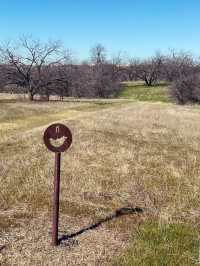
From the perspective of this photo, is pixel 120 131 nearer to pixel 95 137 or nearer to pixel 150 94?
pixel 95 137

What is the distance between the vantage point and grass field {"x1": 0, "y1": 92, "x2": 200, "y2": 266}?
22.0 ft

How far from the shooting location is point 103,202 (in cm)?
934

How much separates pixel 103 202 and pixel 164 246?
2.54 metres

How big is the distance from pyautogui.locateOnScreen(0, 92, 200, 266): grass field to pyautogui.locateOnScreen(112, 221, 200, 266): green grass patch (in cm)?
1

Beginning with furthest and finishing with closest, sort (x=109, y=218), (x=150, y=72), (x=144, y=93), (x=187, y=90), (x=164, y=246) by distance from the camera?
(x=150, y=72) < (x=144, y=93) < (x=187, y=90) < (x=109, y=218) < (x=164, y=246)

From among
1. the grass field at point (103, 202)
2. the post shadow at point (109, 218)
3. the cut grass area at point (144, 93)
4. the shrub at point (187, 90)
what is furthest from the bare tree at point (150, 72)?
the post shadow at point (109, 218)

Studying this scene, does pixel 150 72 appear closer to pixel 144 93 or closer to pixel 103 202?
pixel 144 93

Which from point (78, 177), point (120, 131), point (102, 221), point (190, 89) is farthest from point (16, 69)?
point (102, 221)

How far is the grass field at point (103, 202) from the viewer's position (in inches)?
264

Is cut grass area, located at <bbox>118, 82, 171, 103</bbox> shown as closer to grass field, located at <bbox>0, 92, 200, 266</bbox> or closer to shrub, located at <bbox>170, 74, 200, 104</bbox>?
shrub, located at <bbox>170, 74, 200, 104</bbox>

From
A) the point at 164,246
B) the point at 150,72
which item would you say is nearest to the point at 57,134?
the point at 164,246

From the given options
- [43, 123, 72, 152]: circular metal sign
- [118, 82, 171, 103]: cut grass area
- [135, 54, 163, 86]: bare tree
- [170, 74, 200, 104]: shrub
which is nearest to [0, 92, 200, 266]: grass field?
[43, 123, 72, 152]: circular metal sign

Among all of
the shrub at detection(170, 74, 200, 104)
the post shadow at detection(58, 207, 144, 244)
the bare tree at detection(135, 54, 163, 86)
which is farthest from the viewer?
the bare tree at detection(135, 54, 163, 86)

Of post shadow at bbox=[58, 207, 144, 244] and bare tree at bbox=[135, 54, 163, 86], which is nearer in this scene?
post shadow at bbox=[58, 207, 144, 244]
